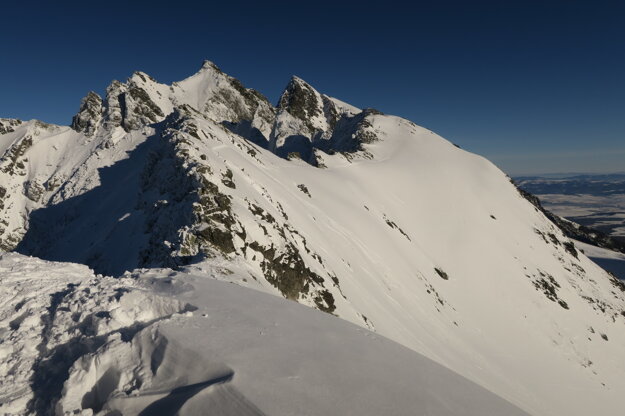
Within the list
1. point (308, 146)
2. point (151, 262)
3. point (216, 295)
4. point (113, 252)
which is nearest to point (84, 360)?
point (216, 295)

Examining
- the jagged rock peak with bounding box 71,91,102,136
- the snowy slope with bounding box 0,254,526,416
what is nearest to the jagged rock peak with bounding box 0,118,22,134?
the jagged rock peak with bounding box 71,91,102,136

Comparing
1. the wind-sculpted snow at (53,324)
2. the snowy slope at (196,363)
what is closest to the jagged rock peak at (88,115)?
the wind-sculpted snow at (53,324)

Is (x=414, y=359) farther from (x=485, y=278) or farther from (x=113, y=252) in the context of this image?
(x=485, y=278)

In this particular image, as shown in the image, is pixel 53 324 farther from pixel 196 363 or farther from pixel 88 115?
pixel 88 115

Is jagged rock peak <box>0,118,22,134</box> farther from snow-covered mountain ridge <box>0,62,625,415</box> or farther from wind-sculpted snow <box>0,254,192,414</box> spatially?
wind-sculpted snow <box>0,254,192,414</box>

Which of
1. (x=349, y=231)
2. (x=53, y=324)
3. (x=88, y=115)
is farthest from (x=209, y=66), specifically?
(x=53, y=324)

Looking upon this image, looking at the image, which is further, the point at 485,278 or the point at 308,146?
the point at 308,146

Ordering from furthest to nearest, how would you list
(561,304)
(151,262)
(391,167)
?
(391,167) < (561,304) < (151,262)
